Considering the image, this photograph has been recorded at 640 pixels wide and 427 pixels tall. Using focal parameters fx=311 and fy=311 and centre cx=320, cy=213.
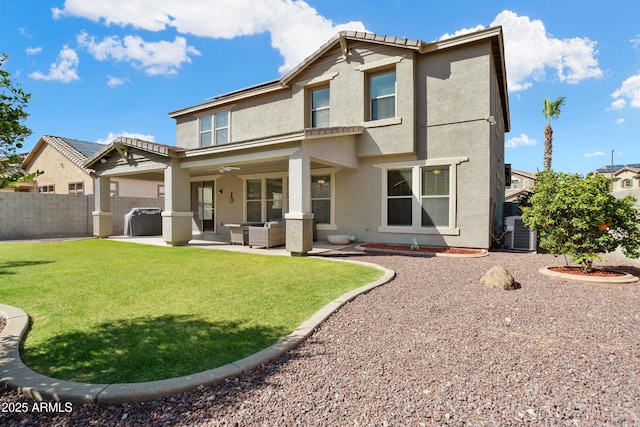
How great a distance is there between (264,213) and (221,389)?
11.4 meters

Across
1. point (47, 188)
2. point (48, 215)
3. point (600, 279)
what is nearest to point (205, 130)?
point (48, 215)

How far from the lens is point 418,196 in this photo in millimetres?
10781

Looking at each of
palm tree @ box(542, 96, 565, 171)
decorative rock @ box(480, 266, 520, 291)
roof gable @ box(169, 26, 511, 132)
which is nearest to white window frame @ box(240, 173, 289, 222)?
roof gable @ box(169, 26, 511, 132)

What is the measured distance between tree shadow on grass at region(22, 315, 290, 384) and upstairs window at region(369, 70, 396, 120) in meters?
9.30

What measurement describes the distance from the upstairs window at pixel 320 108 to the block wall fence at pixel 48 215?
1317cm

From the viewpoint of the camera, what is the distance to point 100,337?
3492 millimetres

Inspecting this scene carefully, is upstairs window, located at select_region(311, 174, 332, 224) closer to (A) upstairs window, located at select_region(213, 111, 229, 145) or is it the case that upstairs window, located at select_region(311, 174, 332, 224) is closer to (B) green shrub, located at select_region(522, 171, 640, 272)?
(A) upstairs window, located at select_region(213, 111, 229, 145)

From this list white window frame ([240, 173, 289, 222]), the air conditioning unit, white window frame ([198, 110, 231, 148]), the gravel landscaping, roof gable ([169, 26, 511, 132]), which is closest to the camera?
the gravel landscaping

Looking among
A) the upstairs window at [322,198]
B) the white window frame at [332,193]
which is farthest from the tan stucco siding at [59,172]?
the white window frame at [332,193]

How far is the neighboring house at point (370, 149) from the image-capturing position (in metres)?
9.70

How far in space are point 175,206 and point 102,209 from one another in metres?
5.43

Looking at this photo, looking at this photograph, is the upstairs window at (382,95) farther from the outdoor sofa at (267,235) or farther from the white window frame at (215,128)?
the white window frame at (215,128)

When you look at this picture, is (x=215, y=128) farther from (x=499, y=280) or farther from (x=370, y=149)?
(x=499, y=280)

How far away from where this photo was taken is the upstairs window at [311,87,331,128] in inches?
482
